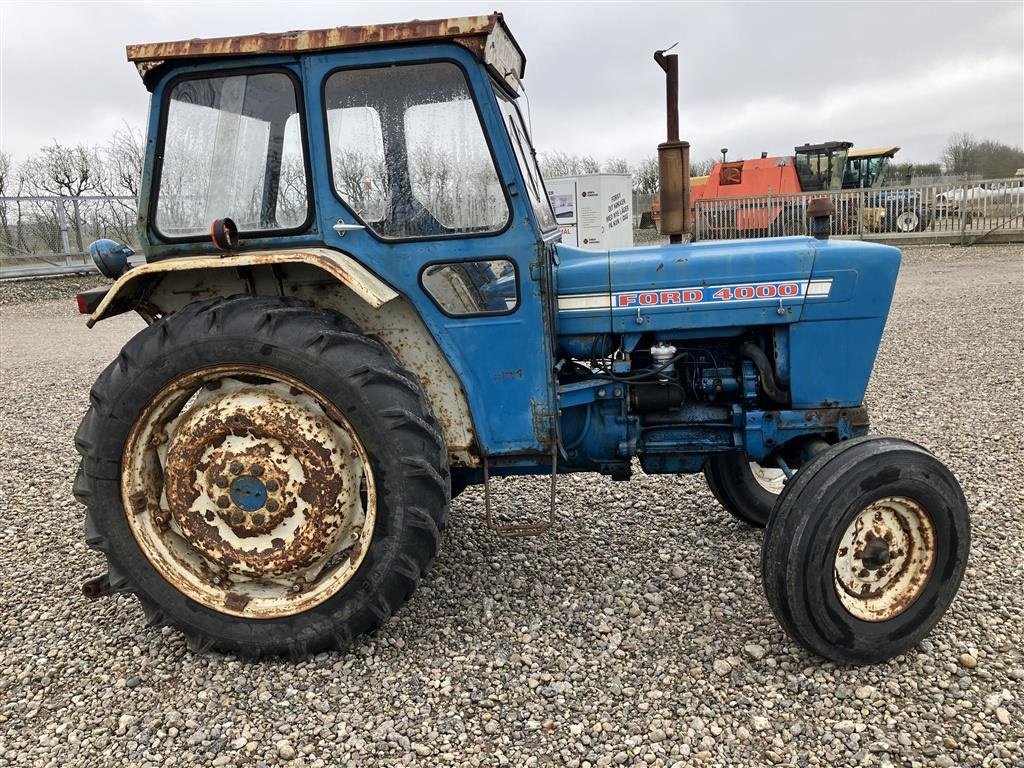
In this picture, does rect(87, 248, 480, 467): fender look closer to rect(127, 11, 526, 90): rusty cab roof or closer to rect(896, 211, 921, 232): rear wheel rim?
rect(127, 11, 526, 90): rusty cab roof

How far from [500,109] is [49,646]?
2918 mm

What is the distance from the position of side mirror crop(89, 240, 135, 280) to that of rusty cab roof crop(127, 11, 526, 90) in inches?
30.8

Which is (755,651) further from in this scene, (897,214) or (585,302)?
(897,214)

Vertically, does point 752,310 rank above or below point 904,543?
above

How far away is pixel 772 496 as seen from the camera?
3.96 meters

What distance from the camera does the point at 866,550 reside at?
2.82 meters

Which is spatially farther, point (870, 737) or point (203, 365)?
point (203, 365)

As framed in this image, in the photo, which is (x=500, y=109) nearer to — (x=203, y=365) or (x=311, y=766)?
(x=203, y=365)

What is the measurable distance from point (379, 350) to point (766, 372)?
167 centimetres

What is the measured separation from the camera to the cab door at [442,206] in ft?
9.70

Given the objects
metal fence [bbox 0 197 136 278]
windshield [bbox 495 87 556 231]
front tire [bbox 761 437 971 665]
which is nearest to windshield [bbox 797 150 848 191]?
metal fence [bbox 0 197 136 278]

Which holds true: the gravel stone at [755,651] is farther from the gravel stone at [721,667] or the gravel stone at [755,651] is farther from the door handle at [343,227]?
the door handle at [343,227]

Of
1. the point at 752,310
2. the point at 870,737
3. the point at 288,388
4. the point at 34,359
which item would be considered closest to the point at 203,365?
the point at 288,388

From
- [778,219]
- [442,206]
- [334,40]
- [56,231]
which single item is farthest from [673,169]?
[56,231]
